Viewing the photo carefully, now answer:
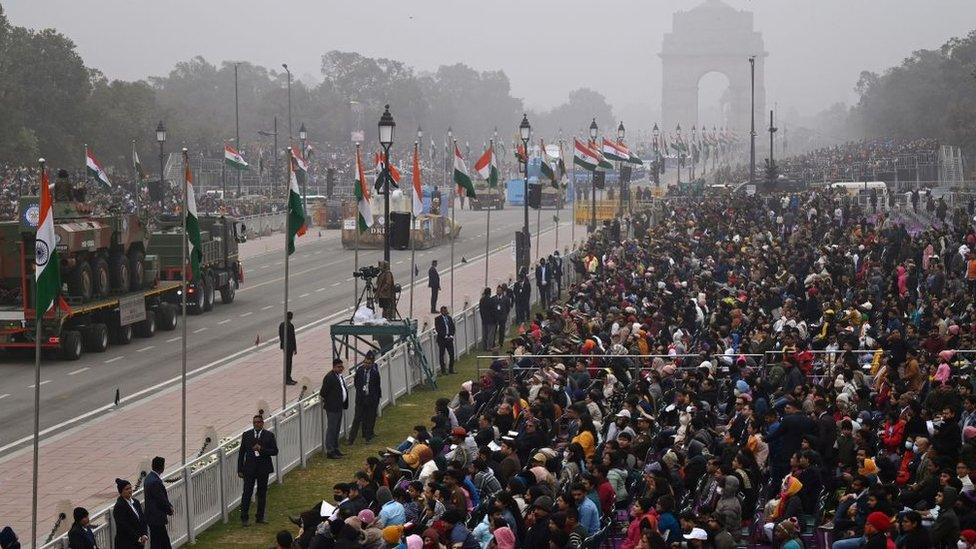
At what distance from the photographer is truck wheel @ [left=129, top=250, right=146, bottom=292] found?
38.0m

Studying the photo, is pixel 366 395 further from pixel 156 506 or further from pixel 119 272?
pixel 119 272

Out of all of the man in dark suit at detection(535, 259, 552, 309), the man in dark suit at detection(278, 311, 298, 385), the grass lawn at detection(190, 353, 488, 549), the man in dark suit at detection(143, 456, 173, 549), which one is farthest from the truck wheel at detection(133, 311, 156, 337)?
the man in dark suit at detection(143, 456, 173, 549)

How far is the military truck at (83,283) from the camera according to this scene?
33.1 metres

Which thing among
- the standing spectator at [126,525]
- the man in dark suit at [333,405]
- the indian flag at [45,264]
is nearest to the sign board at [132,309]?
the man in dark suit at [333,405]

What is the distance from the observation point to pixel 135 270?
38.1 meters

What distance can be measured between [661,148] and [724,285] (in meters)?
73.2

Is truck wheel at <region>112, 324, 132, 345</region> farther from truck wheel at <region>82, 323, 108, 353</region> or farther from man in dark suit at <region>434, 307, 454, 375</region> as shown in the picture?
man in dark suit at <region>434, 307, 454, 375</region>

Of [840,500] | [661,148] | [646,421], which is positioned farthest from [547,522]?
[661,148]

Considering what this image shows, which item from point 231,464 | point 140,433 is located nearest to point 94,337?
point 140,433

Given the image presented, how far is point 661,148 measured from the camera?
350 ft

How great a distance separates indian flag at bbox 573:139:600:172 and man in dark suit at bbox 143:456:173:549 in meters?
36.1

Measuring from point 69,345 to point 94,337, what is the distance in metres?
1.31

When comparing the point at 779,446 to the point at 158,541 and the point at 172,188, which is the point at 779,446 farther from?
the point at 172,188

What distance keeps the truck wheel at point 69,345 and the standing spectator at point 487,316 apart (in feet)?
29.0
